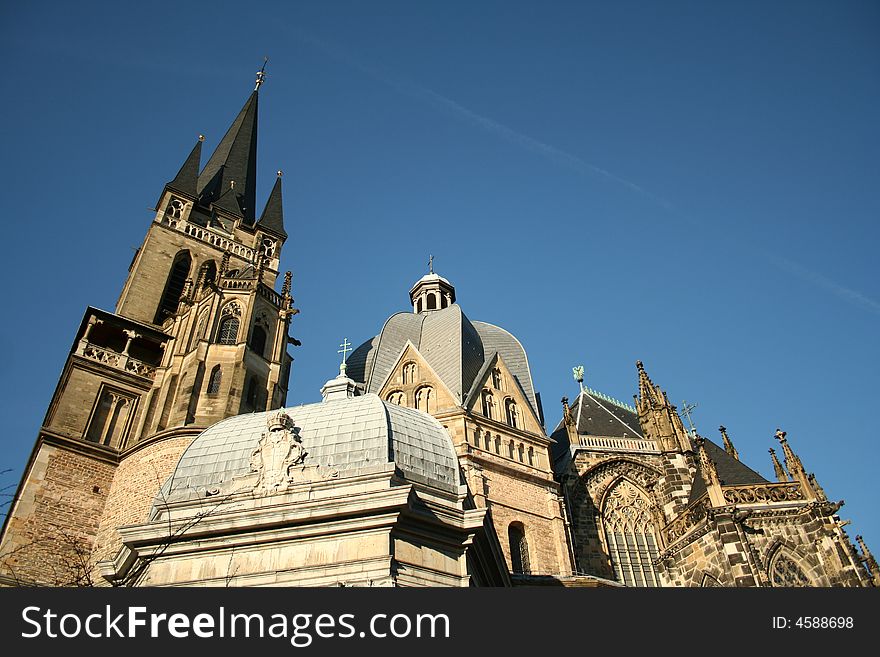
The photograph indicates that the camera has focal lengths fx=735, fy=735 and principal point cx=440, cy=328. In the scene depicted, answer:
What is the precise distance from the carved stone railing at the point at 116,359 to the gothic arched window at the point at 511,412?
12818 mm

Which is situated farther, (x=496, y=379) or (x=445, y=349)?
(x=445, y=349)

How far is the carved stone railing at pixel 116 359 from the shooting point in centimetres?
2547

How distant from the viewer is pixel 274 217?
1556 inches

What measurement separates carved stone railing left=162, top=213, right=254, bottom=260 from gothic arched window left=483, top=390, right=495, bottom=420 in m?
14.6

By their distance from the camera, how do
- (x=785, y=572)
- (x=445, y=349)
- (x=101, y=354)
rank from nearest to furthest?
(x=785, y=572) < (x=101, y=354) < (x=445, y=349)

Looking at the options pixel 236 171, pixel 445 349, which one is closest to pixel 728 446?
pixel 445 349

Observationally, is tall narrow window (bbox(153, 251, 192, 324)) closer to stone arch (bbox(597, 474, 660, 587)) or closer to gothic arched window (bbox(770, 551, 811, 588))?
stone arch (bbox(597, 474, 660, 587))

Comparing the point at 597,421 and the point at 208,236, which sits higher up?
the point at 208,236

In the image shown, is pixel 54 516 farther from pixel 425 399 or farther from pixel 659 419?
pixel 659 419

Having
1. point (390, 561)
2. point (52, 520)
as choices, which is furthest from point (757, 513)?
point (52, 520)

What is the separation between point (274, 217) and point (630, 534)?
24.4m

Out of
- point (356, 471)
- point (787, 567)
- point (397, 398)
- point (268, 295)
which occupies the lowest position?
point (356, 471)

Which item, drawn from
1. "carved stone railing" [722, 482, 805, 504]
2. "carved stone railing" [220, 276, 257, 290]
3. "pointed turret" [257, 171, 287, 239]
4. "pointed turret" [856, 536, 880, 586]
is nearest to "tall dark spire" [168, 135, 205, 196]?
"pointed turret" [257, 171, 287, 239]
